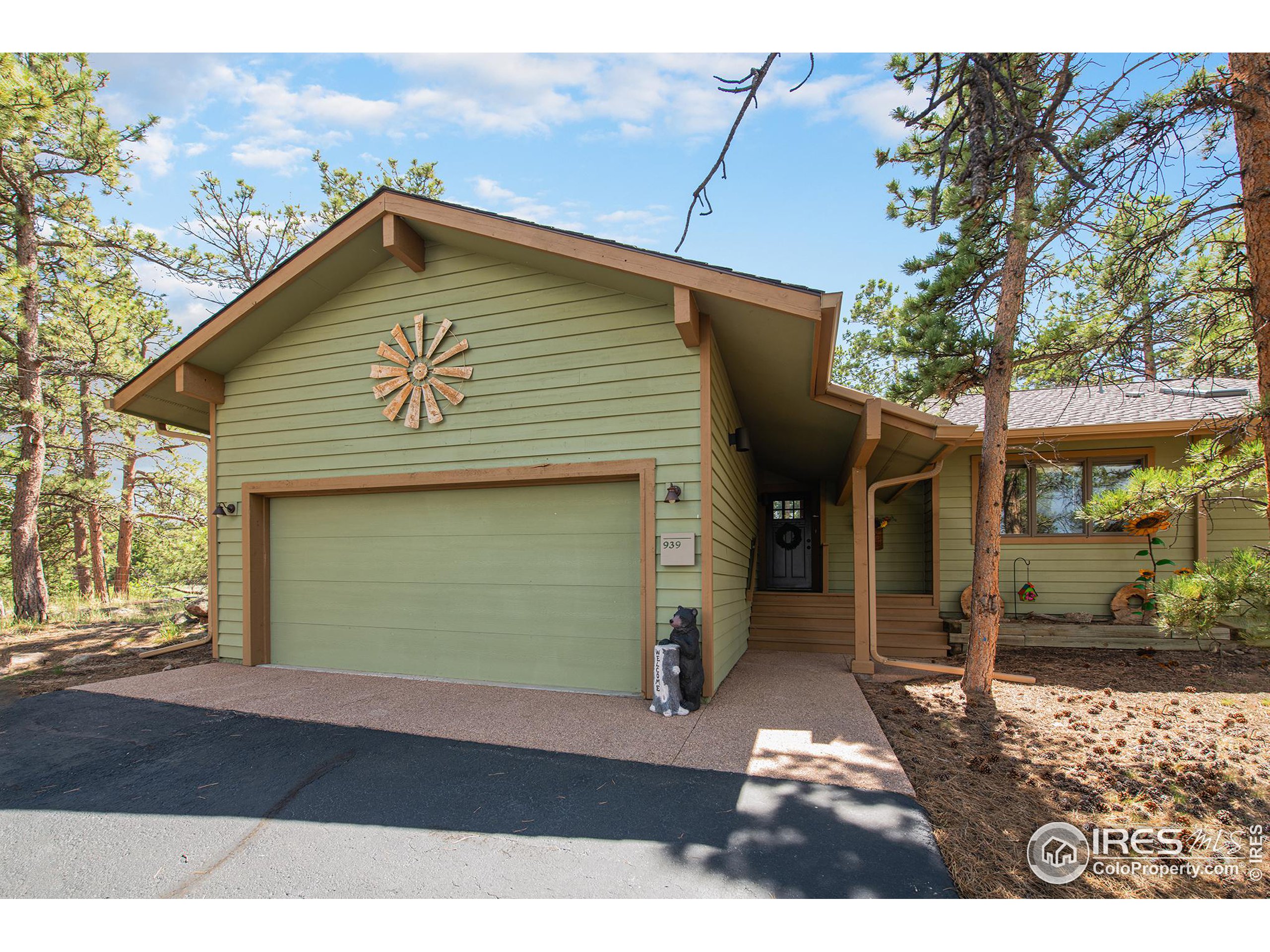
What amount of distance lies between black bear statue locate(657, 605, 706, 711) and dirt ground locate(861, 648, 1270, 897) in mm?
1358

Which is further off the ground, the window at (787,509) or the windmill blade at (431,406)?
the windmill blade at (431,406)

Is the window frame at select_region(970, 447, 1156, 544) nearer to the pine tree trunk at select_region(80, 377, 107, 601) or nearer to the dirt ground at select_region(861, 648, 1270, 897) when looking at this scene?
the dirt ground at select_region(861, 648, 1270, 897)

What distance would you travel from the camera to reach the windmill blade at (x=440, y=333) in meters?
5.59

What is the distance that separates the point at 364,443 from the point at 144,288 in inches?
445

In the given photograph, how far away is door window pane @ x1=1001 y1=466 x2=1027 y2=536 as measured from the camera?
8406 mm

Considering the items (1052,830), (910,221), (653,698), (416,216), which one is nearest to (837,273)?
(910,221)

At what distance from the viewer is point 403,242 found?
18.0ft

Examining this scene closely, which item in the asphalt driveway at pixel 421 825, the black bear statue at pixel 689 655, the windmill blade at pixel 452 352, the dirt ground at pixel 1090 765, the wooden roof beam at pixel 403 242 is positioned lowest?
the dirt ground at pixel 1090 765

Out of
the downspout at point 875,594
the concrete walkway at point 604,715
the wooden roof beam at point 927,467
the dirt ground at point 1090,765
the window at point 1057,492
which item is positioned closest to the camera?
the dirt ground at point 1090,765

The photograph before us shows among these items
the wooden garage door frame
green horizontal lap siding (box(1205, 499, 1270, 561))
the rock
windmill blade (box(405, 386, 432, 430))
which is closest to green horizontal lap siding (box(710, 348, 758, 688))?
the wooden garage door frame

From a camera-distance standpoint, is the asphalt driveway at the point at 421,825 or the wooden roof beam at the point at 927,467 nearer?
the asphalt driveway at the point at 421,825

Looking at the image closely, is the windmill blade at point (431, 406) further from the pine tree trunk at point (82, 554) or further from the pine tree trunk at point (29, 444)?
the pine tree trunk at point (82, 554)

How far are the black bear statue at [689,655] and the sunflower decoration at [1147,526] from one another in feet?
15.2

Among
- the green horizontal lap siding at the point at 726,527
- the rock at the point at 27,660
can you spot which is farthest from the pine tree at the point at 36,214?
the green horizontal lap siding at the point at 726,527
